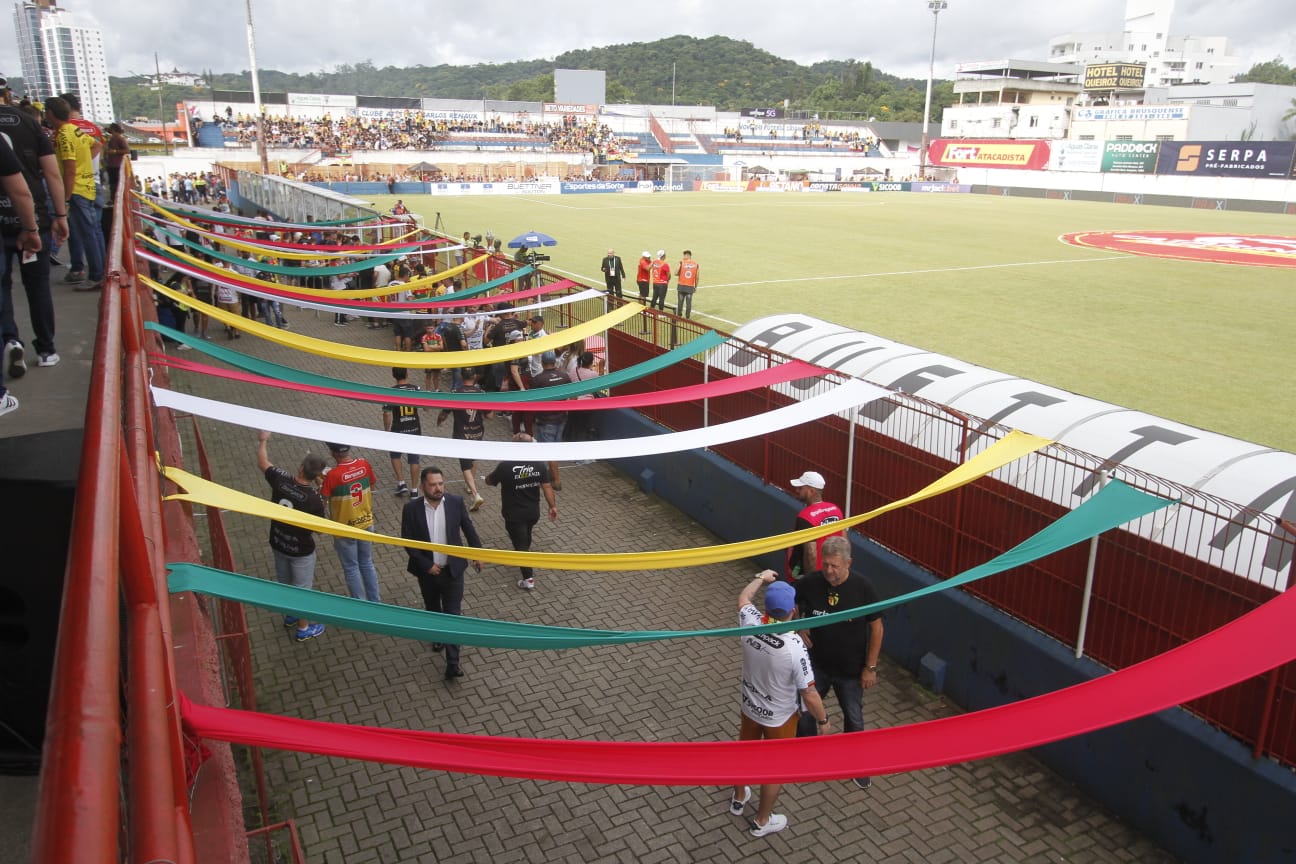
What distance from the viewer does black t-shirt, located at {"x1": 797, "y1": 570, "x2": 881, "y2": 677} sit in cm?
663

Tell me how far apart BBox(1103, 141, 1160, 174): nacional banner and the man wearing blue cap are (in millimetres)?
73355

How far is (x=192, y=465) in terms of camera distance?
42.1ft

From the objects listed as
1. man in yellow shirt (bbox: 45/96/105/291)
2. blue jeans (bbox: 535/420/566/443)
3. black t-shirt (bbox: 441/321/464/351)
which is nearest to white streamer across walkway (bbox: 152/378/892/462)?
blue jeans (bbox: 535/420/566/443)

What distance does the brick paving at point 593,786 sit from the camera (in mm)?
6156

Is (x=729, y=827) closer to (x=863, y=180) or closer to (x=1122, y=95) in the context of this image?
(x=863, y=180)

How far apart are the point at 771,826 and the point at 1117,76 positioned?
131516 millimetres

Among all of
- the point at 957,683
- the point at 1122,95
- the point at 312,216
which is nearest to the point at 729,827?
the point at 957,683

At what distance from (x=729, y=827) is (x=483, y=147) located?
8321cm

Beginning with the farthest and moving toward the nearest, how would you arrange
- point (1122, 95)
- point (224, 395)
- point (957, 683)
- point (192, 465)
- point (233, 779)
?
point (1122, 95) → point (224, 395) → point (192, 465) → point (957, 683) → point (233, 779)

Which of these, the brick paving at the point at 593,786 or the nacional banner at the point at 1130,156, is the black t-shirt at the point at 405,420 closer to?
the brick paving at the point at 593,786

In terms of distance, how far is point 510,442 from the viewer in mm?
8031

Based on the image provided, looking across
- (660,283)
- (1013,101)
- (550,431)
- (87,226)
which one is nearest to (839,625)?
(550,431)

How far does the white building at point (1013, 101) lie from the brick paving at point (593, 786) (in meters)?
96.3

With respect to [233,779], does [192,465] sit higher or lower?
lower
